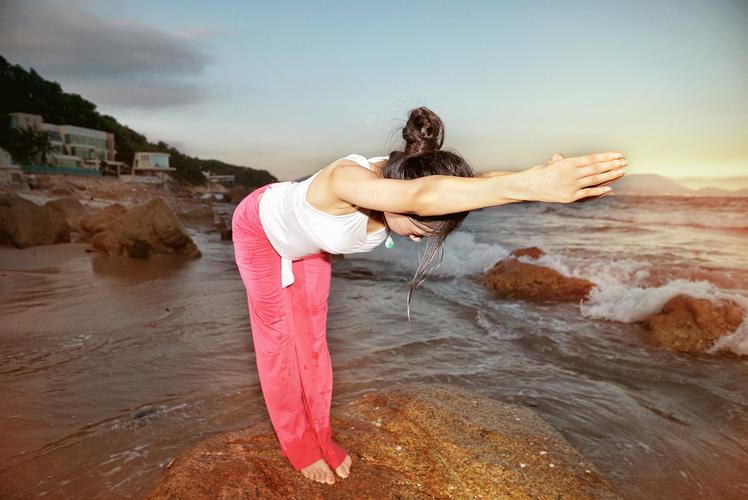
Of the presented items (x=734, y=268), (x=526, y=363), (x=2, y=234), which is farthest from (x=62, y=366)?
(x=734, y=268)

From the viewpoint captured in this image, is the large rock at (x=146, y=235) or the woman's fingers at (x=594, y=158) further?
the large rock at (x=146, y=235)

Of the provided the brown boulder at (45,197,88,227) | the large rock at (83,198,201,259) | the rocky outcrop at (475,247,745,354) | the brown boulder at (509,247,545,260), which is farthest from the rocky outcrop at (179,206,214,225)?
the rocky outcrop at (475,247,745,354)

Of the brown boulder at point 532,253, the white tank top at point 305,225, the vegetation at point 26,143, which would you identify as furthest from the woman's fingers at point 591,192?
the vegetation at point 26,143

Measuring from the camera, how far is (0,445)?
9.40ft

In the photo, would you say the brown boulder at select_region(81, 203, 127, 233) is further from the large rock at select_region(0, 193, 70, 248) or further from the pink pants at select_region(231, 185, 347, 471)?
the pink pants at select_region(231, 185, 347, 471)

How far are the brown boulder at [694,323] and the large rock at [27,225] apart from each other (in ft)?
42.3

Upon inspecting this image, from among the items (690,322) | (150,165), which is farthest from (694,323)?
(150,165)

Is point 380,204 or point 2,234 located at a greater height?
point 380,204

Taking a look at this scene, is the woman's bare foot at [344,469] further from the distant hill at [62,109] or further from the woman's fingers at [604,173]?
the distant hill at [62,109]

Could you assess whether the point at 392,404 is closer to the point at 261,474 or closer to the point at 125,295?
the point at 261,474

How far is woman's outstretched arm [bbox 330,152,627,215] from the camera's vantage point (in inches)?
55.3

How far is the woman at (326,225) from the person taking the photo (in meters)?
1.48

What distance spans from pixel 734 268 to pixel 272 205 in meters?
10.5

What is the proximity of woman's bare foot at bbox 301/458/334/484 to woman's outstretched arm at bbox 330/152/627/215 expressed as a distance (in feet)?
5.47
